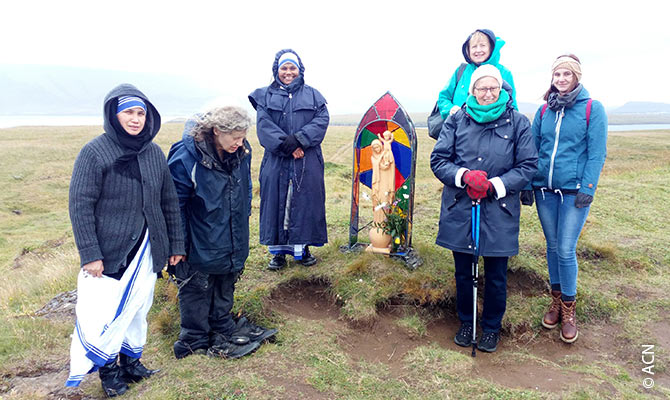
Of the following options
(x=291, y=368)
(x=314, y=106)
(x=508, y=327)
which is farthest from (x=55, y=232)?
(x=508, y=327)

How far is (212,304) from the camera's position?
4.41 metres

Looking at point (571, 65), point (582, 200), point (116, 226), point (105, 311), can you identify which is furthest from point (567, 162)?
point (105, 311)

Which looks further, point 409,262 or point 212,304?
point 409,262

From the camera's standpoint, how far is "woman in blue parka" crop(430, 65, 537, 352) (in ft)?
13.6

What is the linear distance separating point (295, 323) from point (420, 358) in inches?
57.7

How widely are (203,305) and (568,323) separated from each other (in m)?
3.95

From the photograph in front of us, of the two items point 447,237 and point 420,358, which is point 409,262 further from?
point 420,358

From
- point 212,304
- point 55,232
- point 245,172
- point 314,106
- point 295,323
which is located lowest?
point 55,232

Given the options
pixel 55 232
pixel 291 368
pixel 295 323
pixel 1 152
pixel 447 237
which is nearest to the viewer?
pixel 291 368

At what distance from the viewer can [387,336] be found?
16.0ft

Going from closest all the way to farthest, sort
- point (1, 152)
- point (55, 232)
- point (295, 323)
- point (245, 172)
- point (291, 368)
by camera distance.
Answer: point (291, 368) < point (245, 172) < point (295, 323) < point (55, 232) < point (1, 152)

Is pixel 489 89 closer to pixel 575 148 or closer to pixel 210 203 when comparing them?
pixel 575 148

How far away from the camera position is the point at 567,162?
4387 millimetres

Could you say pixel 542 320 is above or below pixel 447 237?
below
